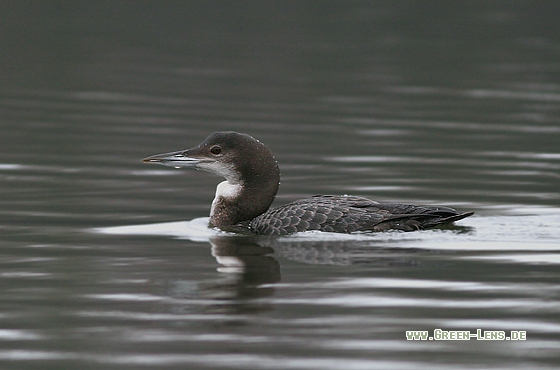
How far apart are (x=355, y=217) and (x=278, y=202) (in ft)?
8.16

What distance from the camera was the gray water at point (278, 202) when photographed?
6770 mm

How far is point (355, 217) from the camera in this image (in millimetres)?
9531

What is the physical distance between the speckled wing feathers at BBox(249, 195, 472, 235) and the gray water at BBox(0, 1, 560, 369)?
0.43 feet

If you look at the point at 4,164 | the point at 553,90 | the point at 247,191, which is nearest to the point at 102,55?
the point at 553,90

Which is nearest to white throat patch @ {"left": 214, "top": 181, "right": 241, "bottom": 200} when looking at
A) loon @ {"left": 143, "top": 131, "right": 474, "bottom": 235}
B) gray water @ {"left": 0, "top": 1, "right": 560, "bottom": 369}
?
loon @ {"left": 143, "top": 131, "right": 474, "bottom": 235}

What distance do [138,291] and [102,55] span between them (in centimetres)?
2218

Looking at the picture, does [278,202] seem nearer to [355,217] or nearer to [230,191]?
[230,191]

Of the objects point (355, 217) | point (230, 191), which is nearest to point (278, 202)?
point (230, 191)

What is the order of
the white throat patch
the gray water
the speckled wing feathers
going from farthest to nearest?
the white throat patch
the speckled wing feathers
the gray water

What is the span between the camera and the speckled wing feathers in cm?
945

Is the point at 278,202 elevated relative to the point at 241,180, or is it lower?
lower

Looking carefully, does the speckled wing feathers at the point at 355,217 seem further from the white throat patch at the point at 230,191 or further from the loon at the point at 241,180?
the white throat patch at the point at 230,191

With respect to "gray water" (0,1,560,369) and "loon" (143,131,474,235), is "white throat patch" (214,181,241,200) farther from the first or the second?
"gray water" (0,1,560,369)

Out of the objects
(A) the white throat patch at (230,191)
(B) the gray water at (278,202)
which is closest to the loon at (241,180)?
(A) the white throat patch at (230,191)
